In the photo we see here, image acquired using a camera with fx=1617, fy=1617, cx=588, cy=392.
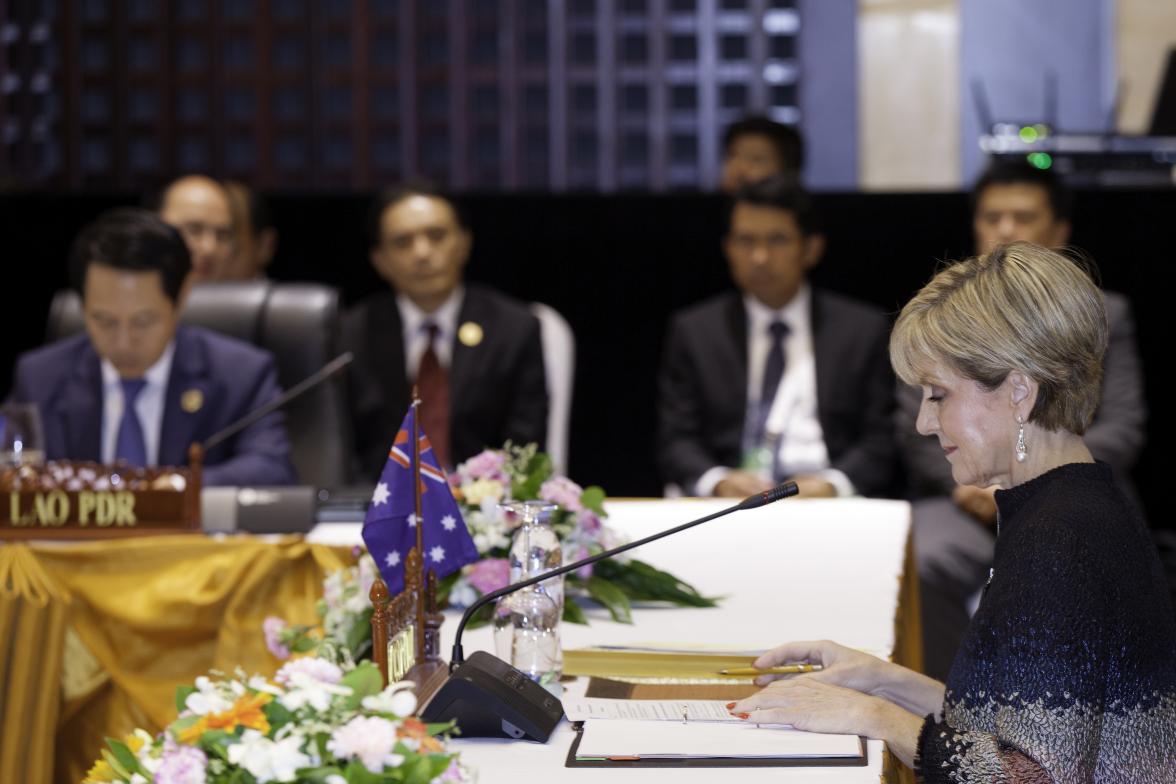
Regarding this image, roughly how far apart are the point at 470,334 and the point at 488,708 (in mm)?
2960

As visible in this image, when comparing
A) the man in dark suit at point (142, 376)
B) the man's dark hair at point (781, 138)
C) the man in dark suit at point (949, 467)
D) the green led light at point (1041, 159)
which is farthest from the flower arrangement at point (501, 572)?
the green led light at point (1041, 159)

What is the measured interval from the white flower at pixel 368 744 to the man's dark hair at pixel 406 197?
11.7 feet

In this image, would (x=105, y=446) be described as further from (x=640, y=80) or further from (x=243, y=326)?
(x=640, y=80)

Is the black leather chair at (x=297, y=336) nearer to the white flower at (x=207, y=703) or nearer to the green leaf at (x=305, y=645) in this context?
the green leaf at (x=305, y=645)

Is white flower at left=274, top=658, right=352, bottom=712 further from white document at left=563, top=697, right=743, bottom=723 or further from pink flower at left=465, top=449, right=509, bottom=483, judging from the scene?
pink flower at left=465, top=449, right=509, bottom=483

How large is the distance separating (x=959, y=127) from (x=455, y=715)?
21.3 ft

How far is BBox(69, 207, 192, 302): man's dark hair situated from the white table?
0.96m

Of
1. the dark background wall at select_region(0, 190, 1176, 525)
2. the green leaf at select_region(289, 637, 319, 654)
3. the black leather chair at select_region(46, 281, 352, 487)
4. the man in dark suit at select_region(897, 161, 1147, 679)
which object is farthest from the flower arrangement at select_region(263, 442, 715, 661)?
the dark background wall at select_region(0, 190, 1176, 525)

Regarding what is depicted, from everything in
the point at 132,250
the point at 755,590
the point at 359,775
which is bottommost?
the point at 755,590

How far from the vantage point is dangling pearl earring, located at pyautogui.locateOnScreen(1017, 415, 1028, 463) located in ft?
6.32

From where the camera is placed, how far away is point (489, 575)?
7.72 feet

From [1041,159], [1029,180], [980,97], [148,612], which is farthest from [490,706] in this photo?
[980,97]

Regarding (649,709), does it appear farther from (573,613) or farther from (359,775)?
(359,775)

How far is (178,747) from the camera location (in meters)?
1.30
